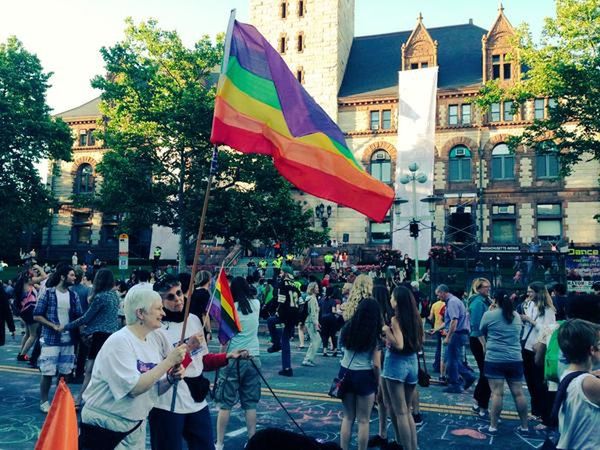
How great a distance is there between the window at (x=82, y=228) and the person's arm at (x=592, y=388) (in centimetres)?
4721

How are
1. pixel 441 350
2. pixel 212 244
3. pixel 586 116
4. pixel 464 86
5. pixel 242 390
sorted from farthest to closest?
pixel 212 244
pixel 464 86
pixel 586 116
pixel 441 350
pixel 242 390

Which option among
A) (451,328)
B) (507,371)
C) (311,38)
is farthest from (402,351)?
(311,38)

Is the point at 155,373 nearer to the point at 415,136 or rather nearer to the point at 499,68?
the point at 415,136

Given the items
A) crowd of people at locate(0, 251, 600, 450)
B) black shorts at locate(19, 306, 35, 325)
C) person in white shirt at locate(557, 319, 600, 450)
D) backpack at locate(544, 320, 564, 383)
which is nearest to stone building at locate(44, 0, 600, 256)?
crowd of people at locate(0, 251, 600, 450)

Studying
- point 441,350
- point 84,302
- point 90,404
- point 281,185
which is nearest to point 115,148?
point 281,185

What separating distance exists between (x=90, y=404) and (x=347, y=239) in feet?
119

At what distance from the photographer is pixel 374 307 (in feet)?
19.1

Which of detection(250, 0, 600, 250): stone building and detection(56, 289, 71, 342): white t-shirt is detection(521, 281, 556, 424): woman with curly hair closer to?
detection(56, 289, 71, 342): white t-shirt

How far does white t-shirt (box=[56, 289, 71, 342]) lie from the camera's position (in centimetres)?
805

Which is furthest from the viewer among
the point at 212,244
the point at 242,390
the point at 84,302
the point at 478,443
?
the point at 212,244

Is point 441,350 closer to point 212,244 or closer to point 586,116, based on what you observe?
point 586,116

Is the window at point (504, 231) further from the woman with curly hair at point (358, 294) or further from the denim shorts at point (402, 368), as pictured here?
the denim shorts at point (402, 368)

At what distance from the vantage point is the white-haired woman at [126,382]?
3.62 meters

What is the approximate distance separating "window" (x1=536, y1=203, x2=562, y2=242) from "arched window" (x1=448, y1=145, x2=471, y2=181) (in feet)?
17.4
